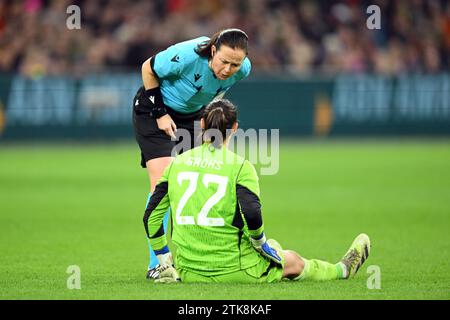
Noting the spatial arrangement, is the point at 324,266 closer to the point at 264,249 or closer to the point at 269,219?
the point at 264,249

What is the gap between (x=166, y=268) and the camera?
7.23m

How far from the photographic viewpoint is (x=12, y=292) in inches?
270

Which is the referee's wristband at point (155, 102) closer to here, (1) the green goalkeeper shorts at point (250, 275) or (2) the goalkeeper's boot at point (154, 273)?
(2) the goalkeeper's boot at point (154, 273)

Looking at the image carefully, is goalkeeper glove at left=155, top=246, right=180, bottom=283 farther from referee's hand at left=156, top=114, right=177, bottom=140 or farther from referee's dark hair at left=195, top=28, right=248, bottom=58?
referee's dark hair at left=195, top=28, right=248, bottom=58

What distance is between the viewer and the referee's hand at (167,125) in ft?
26.2

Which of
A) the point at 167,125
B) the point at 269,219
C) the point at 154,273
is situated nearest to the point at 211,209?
the point at 154,273

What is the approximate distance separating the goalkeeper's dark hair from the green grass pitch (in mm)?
1055

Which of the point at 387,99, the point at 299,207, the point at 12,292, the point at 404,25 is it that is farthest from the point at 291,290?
the point at 404,25

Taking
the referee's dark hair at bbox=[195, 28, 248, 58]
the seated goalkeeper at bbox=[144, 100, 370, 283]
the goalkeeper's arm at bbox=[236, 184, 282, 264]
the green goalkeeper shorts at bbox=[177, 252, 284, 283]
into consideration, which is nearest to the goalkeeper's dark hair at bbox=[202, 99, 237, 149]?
the seated goalkeeper at bbox=[144, 100, 370, 283]

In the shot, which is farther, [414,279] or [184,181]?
[414,279]

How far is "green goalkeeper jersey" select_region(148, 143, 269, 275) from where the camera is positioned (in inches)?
271

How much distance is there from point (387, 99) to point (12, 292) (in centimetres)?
1940

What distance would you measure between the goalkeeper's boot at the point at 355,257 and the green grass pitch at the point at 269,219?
4.0 inches

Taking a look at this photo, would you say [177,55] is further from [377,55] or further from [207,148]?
[377,55]
